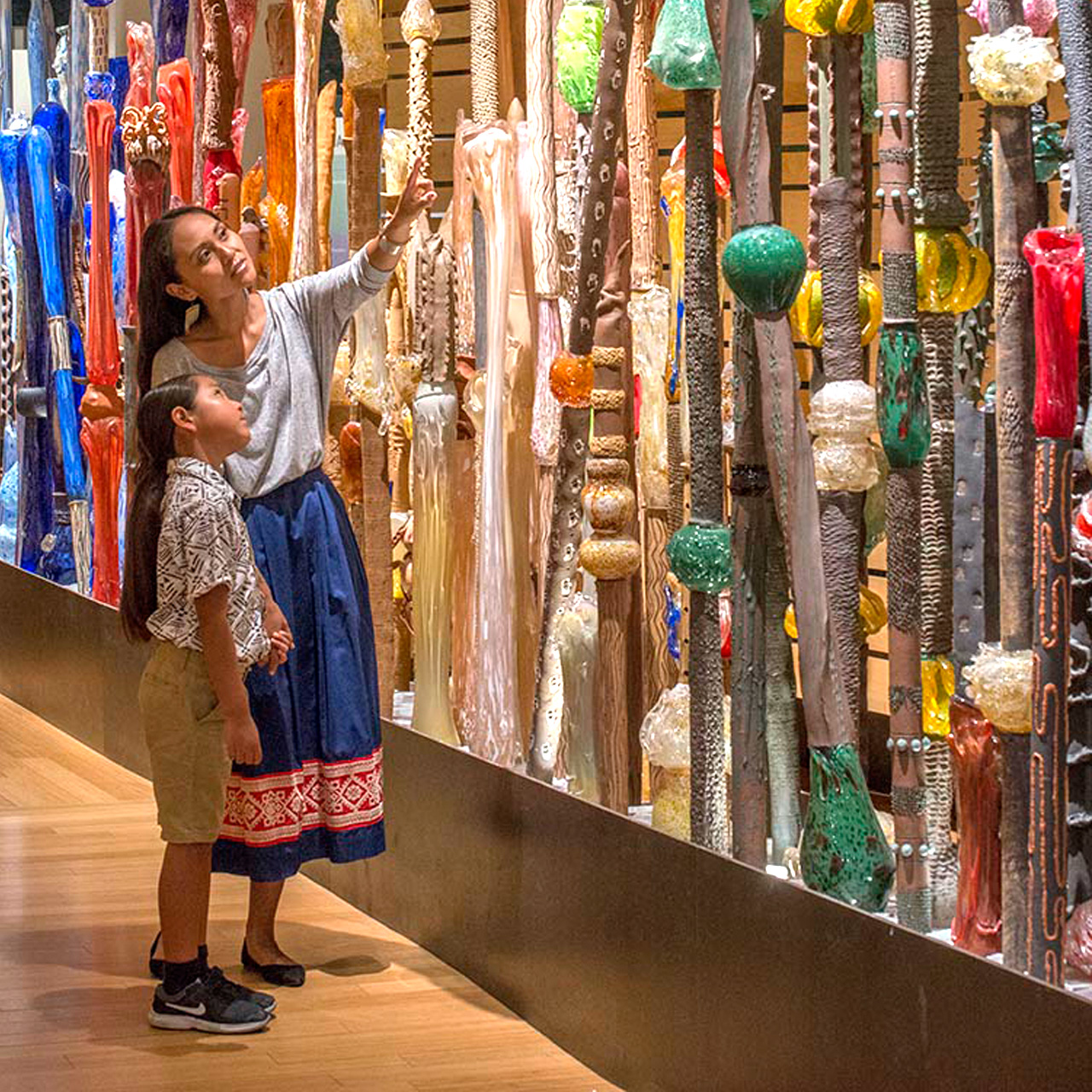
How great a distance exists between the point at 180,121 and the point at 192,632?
1.97m

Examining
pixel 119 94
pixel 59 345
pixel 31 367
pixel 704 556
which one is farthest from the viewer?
pixel 31 367

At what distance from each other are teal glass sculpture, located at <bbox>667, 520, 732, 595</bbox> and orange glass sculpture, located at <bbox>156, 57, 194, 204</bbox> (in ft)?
7.50

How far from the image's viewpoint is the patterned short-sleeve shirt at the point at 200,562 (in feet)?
10.2

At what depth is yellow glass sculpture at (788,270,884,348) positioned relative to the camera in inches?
105

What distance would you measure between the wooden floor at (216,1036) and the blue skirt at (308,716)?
0.25 metres

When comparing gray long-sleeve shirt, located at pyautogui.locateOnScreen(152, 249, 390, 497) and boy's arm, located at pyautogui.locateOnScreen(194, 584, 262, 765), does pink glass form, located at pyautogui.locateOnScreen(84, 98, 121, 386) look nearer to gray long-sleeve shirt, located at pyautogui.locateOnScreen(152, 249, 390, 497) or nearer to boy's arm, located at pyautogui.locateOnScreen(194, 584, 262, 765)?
gray long-sleeve shirt, located at pyautogui.locateOnScreen(152, 249, 390, 497)

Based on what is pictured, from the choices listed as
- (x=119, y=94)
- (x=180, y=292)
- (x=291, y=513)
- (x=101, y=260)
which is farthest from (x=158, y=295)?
(x=119, y=94)

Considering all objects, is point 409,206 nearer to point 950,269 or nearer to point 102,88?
point 950,269

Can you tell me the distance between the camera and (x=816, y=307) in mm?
2732

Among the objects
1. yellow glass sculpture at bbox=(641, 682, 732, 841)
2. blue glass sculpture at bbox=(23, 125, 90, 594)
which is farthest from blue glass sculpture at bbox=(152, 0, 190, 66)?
yellow glass sculpture at bbox=(641, 682, 732, 841)

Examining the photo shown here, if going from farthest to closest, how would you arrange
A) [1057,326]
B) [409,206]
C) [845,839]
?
[409,206] < [845,839] < [1057,326]

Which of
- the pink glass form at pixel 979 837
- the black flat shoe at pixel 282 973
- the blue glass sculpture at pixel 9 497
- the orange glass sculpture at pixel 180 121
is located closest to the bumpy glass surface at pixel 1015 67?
the pink glass form at pixel 979 837

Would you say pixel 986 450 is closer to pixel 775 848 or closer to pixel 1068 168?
pixel 1068 168

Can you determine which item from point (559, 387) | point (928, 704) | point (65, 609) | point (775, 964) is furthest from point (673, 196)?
point (65, 609)
